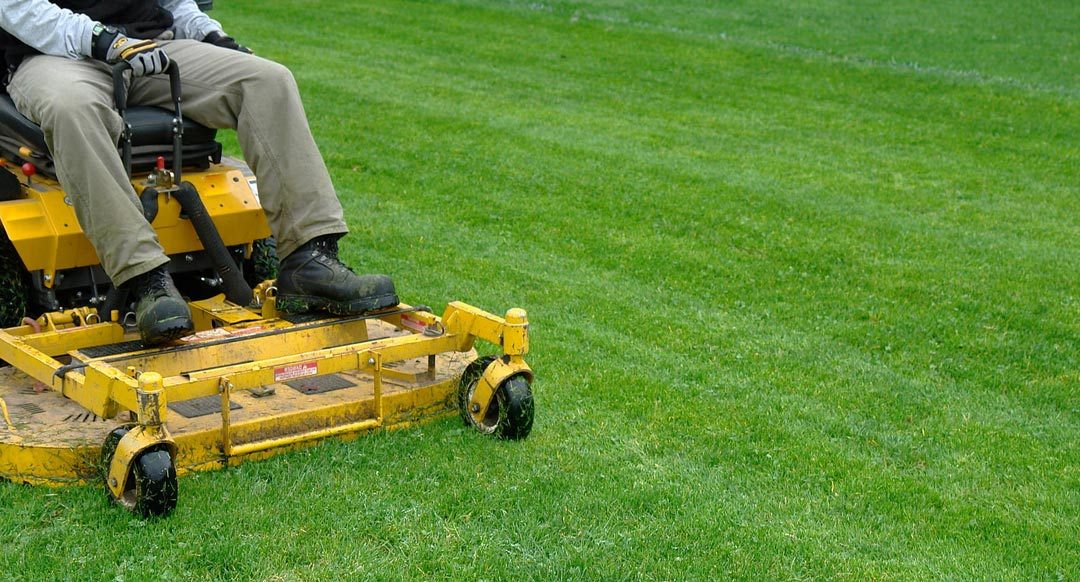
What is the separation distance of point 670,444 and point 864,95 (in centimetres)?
852

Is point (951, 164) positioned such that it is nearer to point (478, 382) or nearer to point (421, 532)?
point (478, 382)

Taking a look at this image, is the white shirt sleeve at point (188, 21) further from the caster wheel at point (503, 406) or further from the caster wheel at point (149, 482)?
the caster wheel at point (149, 482)

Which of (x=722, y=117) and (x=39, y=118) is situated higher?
(x=39, y=118)

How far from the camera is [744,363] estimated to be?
5832mm

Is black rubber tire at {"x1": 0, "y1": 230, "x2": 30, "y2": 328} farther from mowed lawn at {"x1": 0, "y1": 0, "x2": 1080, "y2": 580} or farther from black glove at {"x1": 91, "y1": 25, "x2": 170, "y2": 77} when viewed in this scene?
mowed lawn at {"x1": 0, "y1": 0, "x2": 1080, "y2": 580}

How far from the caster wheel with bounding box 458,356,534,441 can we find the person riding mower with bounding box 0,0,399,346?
414 millimetres

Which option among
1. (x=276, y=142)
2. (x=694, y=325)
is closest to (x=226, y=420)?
(x=276, y=142)

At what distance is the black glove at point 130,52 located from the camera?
4.86 m

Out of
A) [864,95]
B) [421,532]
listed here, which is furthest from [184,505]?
[864,95]

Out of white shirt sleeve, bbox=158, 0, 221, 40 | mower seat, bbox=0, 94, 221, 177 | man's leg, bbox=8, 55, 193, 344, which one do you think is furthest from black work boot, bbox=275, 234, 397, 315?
white shirt sleeve, bbox=158, 0, 221, 40

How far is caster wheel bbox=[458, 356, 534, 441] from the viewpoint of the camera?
182 inches

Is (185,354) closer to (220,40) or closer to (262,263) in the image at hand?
(262,263)

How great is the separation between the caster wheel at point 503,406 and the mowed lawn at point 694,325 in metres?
0.07

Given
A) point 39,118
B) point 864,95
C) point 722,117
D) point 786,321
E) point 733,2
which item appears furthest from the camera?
point 733,2
